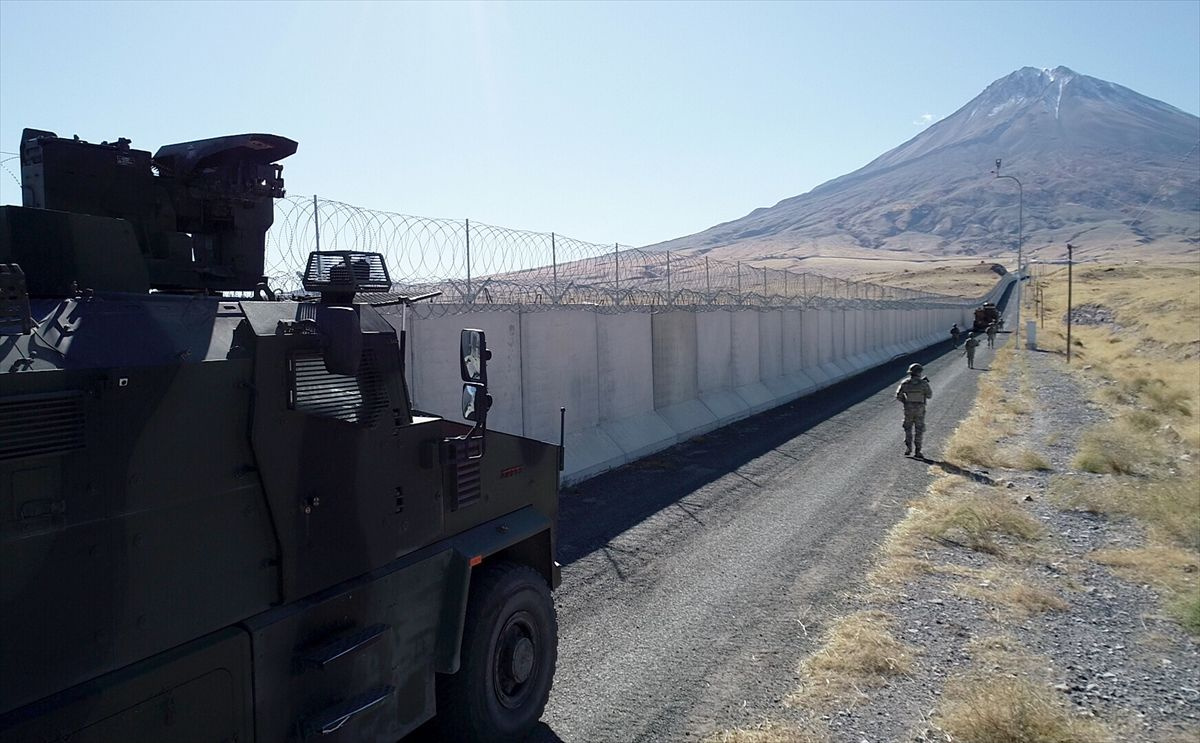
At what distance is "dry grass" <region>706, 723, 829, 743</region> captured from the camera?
4711 millimetres

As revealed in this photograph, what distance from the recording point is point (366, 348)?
3850 millimetres

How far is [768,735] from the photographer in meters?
4.76

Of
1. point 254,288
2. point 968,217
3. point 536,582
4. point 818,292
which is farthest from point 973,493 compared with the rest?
point 968,217

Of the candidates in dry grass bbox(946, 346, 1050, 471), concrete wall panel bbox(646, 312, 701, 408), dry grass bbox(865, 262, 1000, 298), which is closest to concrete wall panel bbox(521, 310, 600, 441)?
concrete wall panel bbox(646, 312, 701, 408)

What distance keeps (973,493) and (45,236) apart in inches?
424

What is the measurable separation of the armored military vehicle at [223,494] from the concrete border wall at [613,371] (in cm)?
476

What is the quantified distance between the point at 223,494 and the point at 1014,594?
21.6ft

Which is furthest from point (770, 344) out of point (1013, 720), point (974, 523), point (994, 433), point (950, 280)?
point (950, 280)

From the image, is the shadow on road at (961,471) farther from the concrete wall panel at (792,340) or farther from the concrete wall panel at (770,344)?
the concrete wall panel at (792,340)

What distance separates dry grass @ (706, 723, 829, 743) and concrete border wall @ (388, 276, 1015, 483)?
210 inches

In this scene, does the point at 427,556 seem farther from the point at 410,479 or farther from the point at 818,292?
the point at 818,292

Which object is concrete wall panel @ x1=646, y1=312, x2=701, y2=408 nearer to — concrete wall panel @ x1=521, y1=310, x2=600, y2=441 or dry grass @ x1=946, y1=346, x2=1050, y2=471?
concrete wall panel @ x1=521, y1=310, x2=600, y2=441

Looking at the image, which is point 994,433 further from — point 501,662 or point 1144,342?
point 1144,342

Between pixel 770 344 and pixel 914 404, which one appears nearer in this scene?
pixel 914 404
